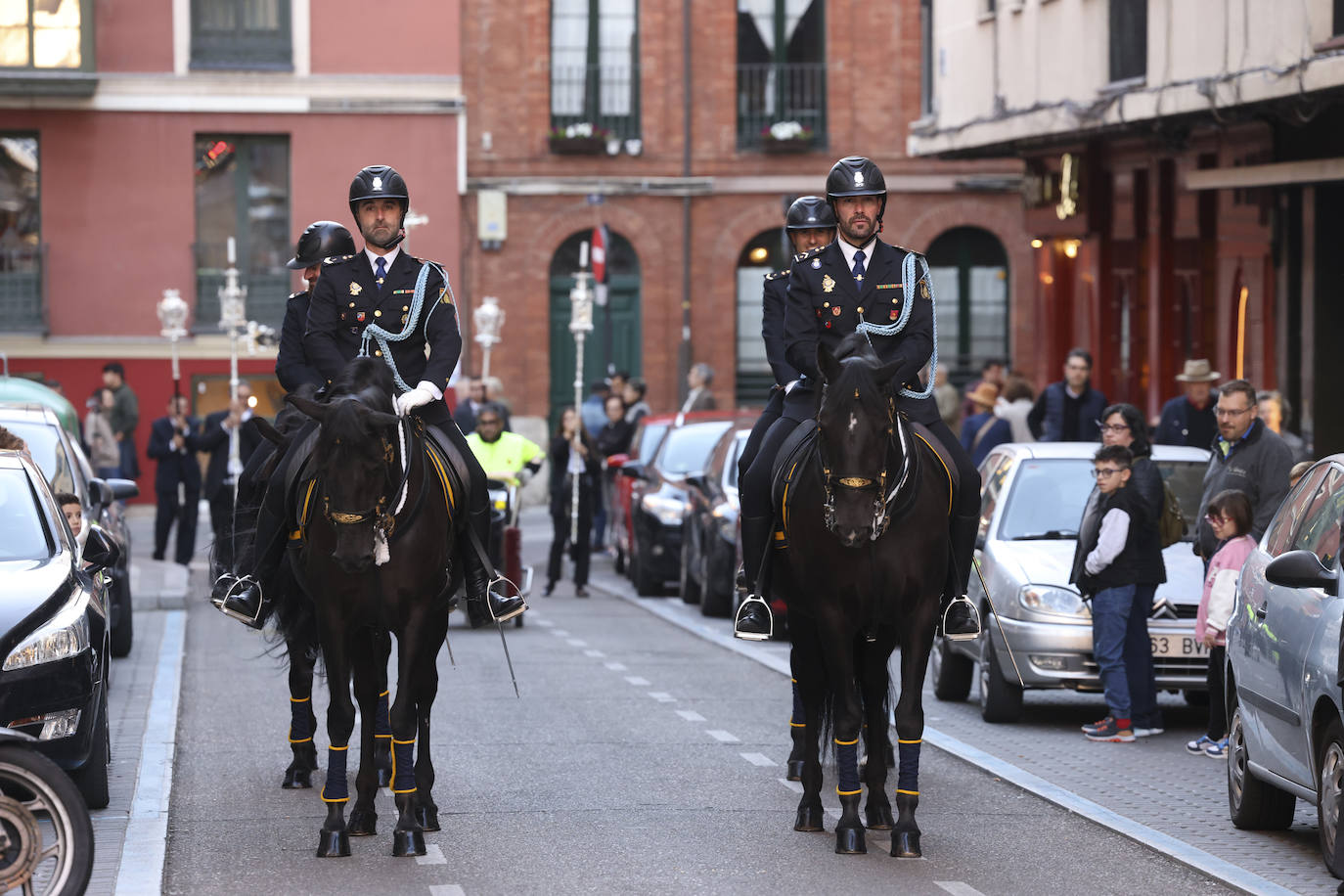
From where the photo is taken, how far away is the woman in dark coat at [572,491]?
25.2m

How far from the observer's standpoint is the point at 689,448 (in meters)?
25.4

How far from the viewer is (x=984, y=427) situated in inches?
897

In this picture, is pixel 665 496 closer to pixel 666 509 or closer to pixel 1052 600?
pixel 666 509

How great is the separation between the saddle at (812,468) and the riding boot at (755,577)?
0.22 ft

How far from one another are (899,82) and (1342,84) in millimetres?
25196

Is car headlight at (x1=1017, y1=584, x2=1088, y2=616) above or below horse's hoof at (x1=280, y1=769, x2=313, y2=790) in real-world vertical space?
above

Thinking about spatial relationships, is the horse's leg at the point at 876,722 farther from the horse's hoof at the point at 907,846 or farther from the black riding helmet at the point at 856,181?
the black riding helmet at the point at 856,181

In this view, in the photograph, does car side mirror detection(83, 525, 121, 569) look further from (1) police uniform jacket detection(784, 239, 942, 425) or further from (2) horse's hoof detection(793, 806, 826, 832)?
(2) horse's hoof detection(793, 806, 826, 832)

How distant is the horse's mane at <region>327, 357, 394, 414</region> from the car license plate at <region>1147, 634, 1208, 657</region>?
6.33 m

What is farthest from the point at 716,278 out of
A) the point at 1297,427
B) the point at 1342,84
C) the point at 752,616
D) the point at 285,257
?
the point at 752,616

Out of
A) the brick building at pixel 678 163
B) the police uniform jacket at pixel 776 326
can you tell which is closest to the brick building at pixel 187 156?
the brick building at pixel 678 163

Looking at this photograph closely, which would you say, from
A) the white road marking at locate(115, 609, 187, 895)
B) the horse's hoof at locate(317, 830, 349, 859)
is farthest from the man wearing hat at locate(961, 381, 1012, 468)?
the horse's hoof at locate(317, 830, 349, 859)

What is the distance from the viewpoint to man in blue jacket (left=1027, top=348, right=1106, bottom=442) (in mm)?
21203

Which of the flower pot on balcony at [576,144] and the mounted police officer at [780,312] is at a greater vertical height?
the flower pot on balcony at [576,144]
